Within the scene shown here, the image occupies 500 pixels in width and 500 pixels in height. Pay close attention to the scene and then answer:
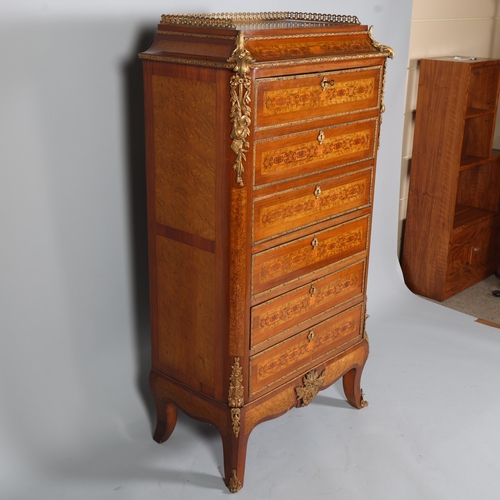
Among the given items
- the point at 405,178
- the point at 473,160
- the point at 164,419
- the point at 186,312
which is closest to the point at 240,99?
the point at 186,312

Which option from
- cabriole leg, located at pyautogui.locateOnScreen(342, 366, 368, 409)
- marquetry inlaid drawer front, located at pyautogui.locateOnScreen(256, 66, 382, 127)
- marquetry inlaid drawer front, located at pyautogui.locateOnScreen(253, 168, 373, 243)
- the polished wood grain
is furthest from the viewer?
the polished wood grain

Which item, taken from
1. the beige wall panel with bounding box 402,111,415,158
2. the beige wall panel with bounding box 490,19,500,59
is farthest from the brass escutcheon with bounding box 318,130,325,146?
the beige wall panel with bounding box 490,19,500,59

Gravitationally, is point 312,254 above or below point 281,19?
below

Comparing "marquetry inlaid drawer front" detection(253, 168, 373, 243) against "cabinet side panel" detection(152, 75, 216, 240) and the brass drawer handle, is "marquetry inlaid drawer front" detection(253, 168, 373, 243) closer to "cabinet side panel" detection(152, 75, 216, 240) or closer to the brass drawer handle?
"cabinet side panel" detection(152, 75, 216, 240)

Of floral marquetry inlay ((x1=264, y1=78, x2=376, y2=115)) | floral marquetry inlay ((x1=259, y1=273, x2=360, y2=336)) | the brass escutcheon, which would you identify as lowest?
floral marquetry inlay ((x1=259, y1=273, x2=360, y2=336))

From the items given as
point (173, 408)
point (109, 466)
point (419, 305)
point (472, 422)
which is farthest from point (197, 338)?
point (419, 305)

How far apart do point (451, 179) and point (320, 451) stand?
1.97 metres

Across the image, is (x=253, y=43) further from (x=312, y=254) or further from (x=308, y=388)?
(x=308, y=388)

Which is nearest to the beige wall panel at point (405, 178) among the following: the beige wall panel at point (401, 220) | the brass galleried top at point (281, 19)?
the beige wall panel at point (401, 220)

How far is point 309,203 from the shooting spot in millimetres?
2318

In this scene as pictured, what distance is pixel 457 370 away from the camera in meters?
3.29

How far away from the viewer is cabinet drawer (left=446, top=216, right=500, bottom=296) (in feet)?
13.7

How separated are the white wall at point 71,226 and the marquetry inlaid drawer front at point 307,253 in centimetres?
67

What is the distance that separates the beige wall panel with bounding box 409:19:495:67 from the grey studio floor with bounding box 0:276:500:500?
1.89 m
